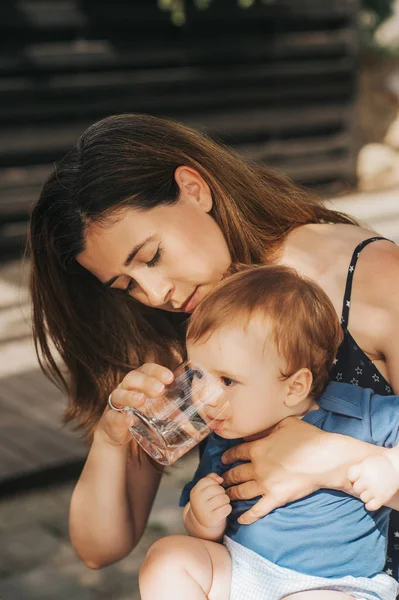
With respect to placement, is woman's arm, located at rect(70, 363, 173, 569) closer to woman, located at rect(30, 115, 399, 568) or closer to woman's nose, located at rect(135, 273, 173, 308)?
woman, located at rect(30, 115, 399, 568)

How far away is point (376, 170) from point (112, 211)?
25.1ft

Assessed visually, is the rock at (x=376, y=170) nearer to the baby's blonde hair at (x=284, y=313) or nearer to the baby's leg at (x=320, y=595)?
the baby's blonde hair at (x=284, y=313)

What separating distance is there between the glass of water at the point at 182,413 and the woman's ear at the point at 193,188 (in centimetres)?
43

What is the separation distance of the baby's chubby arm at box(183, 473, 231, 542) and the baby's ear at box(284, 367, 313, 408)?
22 cm

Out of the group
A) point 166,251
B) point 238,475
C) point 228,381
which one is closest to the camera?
point 228,381

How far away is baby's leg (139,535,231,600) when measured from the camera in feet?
5.83

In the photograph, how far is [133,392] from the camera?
1872 mm

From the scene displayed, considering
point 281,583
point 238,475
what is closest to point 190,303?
point 238,475

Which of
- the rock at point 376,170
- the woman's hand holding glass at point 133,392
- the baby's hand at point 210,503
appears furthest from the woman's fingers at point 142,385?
the rock at point 376,170

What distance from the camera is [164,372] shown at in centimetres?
184

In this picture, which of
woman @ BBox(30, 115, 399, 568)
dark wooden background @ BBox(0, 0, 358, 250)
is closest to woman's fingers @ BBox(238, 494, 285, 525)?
woman @ BBox(30, 115, 399, 568)

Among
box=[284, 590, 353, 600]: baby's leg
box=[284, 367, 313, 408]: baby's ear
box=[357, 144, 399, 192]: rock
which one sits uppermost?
box=[284, 367, 313, 408]: baby's ear

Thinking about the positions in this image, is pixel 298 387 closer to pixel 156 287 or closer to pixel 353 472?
pixel 353 472

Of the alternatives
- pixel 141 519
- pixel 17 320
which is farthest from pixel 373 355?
pixel 17 320
